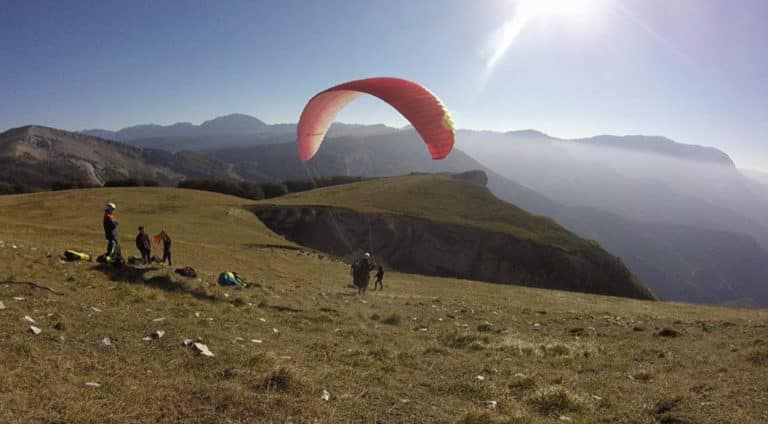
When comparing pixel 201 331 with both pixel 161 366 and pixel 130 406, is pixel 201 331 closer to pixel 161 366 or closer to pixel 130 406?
pixel 161 366

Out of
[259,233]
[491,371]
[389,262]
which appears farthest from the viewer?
[389,262]

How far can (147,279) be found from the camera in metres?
15.5

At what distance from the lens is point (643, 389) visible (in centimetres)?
888

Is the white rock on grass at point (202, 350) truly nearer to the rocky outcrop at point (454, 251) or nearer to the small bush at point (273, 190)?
the rocky outcrop at point (454, 251)

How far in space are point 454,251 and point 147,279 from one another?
150 ft

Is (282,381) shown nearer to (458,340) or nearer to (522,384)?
(522,384)

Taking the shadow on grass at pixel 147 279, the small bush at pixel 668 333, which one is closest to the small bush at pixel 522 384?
the small bush at pixel 668 333

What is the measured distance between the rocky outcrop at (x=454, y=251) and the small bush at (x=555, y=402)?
4812cm

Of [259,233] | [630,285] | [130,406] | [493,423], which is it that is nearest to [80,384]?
[130,406]

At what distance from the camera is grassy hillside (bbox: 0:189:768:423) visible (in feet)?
21.3

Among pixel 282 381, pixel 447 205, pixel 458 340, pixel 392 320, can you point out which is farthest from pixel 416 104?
pixel 447 205

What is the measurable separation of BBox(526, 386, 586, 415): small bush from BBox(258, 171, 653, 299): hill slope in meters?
46.9

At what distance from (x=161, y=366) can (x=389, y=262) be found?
49.3 metres

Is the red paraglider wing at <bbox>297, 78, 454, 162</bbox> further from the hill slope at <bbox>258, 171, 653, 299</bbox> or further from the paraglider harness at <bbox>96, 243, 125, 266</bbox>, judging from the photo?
the hill slope at <bbox>258, 171, 653, 299</bbox>
